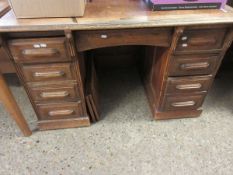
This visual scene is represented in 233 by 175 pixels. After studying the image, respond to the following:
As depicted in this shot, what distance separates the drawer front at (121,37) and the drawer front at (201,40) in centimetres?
8

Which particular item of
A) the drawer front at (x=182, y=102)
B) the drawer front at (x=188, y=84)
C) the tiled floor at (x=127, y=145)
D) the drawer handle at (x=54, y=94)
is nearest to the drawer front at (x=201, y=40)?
the drawer front at (x=188, y=84)

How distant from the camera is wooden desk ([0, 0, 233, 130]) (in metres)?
0.88

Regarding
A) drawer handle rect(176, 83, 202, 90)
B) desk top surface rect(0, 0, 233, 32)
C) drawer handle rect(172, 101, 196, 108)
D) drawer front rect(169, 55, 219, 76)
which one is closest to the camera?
desk top surface rect(0, 0, 233, 32)

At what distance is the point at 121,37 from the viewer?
37.4 inches

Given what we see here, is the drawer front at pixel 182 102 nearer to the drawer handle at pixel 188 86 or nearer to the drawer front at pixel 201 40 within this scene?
the drawer handle at pixel 188 86

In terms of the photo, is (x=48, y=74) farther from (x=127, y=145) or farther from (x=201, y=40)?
(x=201, y=40)

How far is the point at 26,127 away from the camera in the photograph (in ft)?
4.17

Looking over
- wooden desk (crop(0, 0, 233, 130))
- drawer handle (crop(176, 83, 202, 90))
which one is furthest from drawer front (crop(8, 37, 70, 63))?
drawer handle (crop(176, 83, 202, 90))

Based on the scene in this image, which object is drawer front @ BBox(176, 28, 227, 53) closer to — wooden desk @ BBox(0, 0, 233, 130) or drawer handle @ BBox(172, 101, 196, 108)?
wooden desk @ BBox(0, 0, 233, 130)

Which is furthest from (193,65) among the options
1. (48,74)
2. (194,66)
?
(48,74)

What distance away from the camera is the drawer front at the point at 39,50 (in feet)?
2.95

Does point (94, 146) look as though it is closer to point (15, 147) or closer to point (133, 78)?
point (15, 147)

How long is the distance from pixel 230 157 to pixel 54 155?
1.17 metres

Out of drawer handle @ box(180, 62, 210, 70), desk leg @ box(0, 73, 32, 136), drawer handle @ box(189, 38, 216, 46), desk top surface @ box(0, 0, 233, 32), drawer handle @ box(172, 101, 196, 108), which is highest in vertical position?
desk top surface @ box(0, 0, 233, 32)
